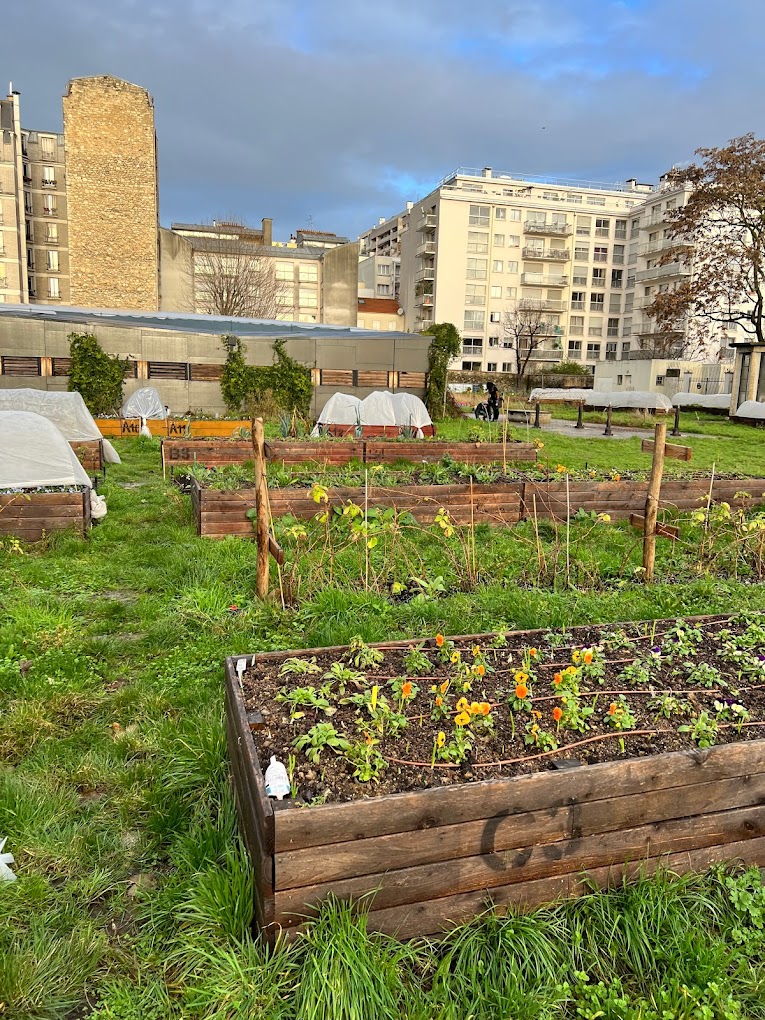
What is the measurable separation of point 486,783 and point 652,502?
12.6 ft

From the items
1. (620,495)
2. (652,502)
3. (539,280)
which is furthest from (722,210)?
(652,502)

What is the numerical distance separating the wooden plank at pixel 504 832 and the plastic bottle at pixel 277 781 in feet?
0.67

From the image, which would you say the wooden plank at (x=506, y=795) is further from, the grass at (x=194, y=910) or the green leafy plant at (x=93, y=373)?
the green leafy plant at (x=93, y=373)

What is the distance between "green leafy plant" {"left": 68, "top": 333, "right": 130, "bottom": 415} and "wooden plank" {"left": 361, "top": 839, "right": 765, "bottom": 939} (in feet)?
63.3

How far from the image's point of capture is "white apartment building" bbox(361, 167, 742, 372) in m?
59.9

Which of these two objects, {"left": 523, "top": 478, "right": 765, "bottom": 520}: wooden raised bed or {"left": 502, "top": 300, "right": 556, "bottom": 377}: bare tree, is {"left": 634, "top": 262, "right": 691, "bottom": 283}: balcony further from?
{"left": 523, "top": 478, "right": 765, "bottom": 520}: wooden raised bed

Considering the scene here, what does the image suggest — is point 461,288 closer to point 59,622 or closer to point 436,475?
point 436,475

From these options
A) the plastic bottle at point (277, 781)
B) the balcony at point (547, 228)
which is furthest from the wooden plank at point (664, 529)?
the balcony at point (547, 228)

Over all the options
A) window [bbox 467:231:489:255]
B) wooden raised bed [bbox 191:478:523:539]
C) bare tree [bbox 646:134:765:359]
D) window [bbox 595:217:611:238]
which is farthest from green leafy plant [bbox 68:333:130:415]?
window [bbox 595:217:611:238]

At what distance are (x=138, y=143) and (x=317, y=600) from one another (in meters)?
38.6

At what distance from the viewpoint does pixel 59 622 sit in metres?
4.56

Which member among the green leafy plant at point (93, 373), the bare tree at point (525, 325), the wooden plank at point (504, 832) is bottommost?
the wooden plank at point (504, 832)

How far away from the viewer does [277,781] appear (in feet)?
7.11

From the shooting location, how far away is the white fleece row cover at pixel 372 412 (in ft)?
54.1
